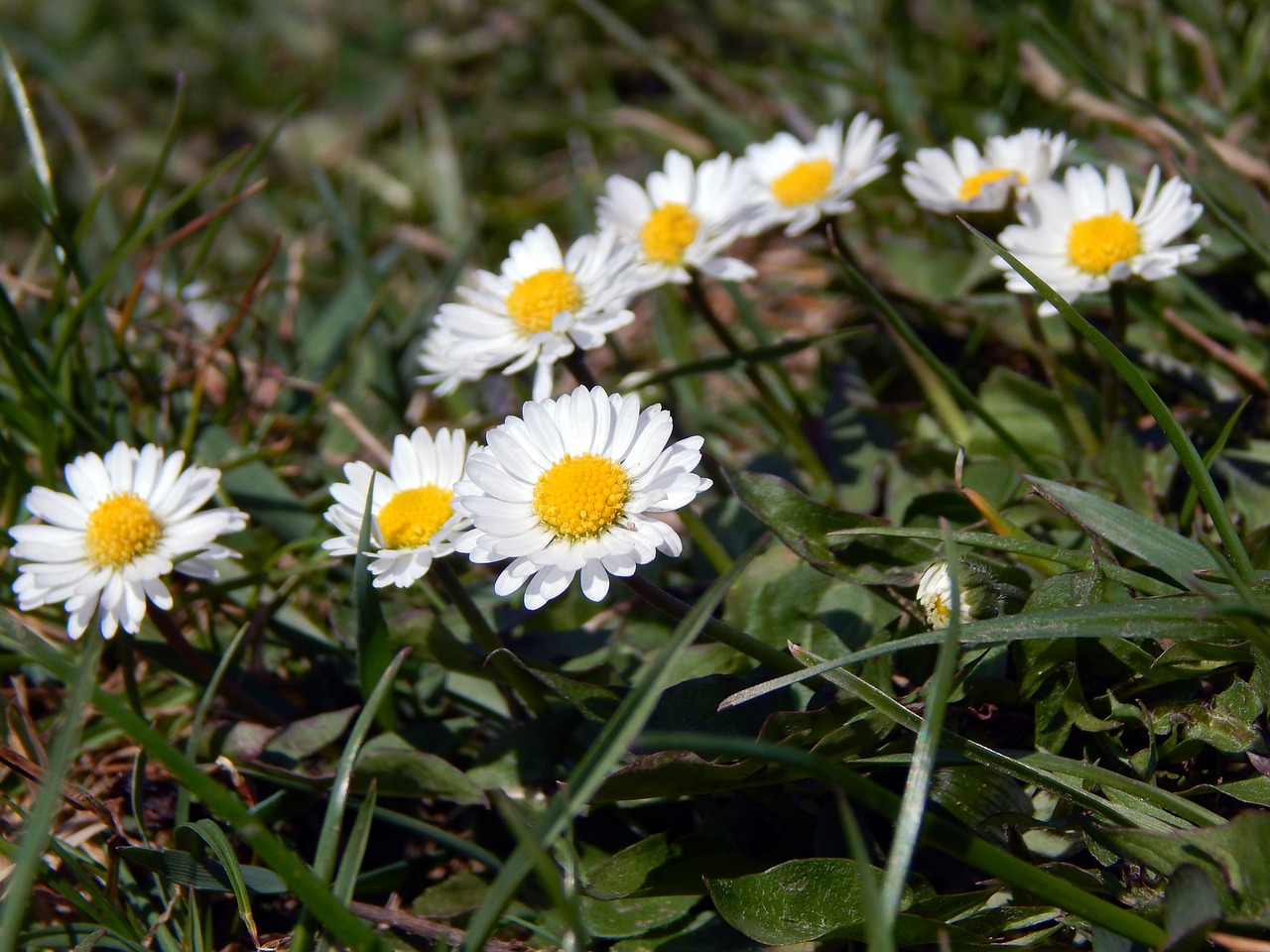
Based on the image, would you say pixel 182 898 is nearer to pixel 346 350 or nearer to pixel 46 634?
pixel 46 634

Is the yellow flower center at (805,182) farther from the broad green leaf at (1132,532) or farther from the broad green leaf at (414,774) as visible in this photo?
the broad green leaf at (414,774)

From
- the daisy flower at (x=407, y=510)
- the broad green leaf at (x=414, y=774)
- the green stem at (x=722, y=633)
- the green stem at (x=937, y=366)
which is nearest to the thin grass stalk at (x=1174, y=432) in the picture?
the green stem at (x=937, y=366)

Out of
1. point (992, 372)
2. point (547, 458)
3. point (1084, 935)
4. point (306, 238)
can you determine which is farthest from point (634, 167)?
point (1084, 935)

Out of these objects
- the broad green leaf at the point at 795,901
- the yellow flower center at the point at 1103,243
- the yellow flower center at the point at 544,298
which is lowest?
the broad green leaf at the point at 795,901

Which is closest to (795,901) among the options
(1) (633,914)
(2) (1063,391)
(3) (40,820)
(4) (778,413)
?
(1) (633,914)

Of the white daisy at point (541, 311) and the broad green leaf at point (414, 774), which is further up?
the white daisy at point (541, 311)

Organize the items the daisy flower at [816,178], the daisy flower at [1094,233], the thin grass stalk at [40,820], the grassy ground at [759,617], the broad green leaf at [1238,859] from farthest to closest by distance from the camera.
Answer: the daisy flower at [816,178] < the daisy flower at [1094,233] < the grassy ground at [759,617] < the broad green leaf at [1238,859] < the thin grass stalk at [40,820]

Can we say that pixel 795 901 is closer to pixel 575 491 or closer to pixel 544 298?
pixel 575 491
